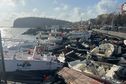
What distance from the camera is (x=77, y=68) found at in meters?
25.3

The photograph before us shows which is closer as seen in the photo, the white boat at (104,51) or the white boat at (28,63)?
the white boat at (28,63)

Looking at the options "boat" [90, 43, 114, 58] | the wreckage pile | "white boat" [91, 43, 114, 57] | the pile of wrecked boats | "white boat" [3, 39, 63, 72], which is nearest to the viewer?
the wreckage pile

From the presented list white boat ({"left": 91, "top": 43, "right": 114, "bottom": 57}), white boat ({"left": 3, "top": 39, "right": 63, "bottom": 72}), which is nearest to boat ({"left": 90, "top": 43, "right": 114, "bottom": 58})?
white boat ({"left": 91, "top": 43, "right": 114, "bottom": 57})

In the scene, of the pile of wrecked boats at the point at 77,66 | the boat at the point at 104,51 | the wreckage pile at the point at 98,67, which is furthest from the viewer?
the boat at the point at 104,51

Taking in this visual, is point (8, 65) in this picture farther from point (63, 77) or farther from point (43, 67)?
point (63, 77)

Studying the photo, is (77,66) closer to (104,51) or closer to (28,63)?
(28,63)

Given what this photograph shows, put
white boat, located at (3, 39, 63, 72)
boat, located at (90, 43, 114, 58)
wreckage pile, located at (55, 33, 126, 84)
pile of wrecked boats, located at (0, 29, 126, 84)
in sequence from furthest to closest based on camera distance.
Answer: boat, located at (90, 43, 114, 58), white boat, located at (3, 39, 63, 72), pile of wrecked boats, located at (0, 29, 126, 84), wreckage pile, located at (55, 33, 126, 84)

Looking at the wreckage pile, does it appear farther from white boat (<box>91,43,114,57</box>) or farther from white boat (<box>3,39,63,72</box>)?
white boat (<box>3,39,63,72</box>)

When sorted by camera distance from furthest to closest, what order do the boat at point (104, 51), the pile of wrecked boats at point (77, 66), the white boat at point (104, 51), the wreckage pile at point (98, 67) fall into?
the white boat at point (104, 51), the boat at point (104, 51), the pile of wrecked boats at point (77, 66), the wreckage pile at point (98, 67)

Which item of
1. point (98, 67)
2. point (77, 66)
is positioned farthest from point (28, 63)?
point (98, 67)

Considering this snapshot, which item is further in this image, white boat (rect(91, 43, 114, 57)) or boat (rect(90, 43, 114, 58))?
white boat (rect(91, 43, 114, 57))

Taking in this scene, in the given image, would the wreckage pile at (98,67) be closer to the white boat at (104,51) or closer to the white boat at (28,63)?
the white boat at (104,51)

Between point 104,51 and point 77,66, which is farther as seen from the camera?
point 104,51

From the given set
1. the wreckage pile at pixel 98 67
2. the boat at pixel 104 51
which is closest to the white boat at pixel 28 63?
the wreckage pile at pixel 98 67
